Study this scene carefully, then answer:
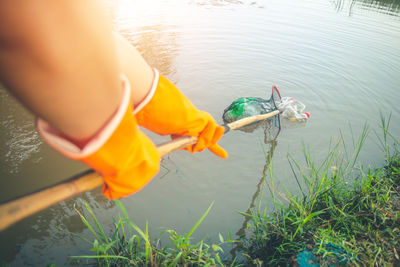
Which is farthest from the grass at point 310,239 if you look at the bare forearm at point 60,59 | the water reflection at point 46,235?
the bare forearm at point 60,59

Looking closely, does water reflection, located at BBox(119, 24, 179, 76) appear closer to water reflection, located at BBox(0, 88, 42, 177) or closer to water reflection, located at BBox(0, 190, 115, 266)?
water reflection, located at BBox(0, 88, 42, 177)

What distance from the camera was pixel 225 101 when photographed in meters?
3.82

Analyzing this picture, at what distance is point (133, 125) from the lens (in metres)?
0.68

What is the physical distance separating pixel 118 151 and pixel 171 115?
57 centimetres

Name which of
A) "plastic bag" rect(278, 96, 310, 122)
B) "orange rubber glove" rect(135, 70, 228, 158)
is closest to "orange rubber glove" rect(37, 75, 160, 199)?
"orange rubber glove" rect(135, 70, 228, 158)

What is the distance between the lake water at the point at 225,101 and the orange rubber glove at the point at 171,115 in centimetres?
115

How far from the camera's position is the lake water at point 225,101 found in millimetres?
2129

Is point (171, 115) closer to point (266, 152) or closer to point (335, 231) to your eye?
point (335, 231)

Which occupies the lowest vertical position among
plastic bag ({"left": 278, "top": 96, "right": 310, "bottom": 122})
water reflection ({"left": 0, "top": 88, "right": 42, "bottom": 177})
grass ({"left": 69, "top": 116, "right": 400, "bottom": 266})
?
water reflection ({"left": 0, "top": 88, "right": 42, "bottom": 177})

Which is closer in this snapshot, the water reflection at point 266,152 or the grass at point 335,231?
the grass at point 335,231

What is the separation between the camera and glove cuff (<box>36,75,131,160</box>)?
1.88ft

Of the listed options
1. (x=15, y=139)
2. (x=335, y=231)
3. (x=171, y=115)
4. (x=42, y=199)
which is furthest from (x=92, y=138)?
(x=15, y=139)

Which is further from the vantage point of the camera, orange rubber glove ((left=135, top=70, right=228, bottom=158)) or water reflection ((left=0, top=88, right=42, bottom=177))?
water reflection ((left=0, top=88, right=42, bottom=177))

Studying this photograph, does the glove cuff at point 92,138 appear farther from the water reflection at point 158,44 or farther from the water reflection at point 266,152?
the water reflection at point 158,44
